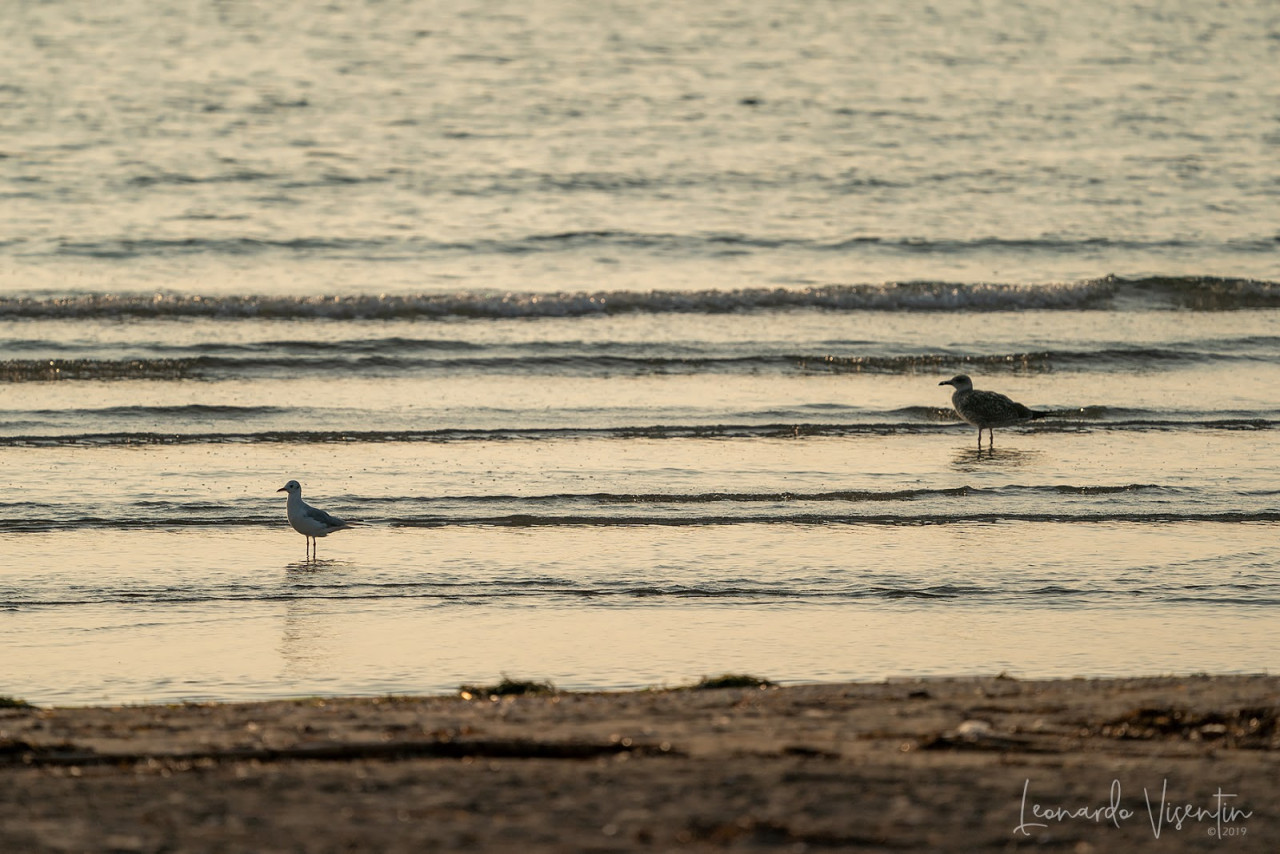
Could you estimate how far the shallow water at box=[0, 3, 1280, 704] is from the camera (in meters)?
8.73

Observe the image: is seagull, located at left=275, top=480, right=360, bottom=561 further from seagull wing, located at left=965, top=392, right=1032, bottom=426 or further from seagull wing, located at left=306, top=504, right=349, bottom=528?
seagull wing, located at left=965, top=392, right=1032, bottom=426

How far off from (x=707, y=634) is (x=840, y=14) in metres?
40.4

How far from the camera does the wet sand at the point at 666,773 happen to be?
4922 mm

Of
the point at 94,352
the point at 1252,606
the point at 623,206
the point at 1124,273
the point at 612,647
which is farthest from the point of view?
the point at 623,206

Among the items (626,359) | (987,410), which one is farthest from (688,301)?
(987,410)

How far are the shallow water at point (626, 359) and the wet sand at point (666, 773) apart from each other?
44.5 inches

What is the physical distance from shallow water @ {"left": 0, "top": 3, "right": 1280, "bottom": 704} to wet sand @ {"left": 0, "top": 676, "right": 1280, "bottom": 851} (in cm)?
113

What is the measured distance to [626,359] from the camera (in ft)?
57.6

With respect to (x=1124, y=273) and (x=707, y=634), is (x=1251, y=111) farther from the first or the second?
(x=707, y=634)

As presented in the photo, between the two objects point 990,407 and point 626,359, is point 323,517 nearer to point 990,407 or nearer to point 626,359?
point 990,407

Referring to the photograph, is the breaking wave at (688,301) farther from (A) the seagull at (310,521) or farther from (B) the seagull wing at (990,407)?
(A) the seagull at (310,521)

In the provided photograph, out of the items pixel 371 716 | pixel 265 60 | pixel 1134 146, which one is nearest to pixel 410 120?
pixel 265 60

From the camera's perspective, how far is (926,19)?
45.5 metres

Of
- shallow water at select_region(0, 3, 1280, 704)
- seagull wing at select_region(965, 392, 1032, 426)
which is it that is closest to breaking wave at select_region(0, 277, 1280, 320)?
shallow water at select_region(0, 3, 1280, 704)
